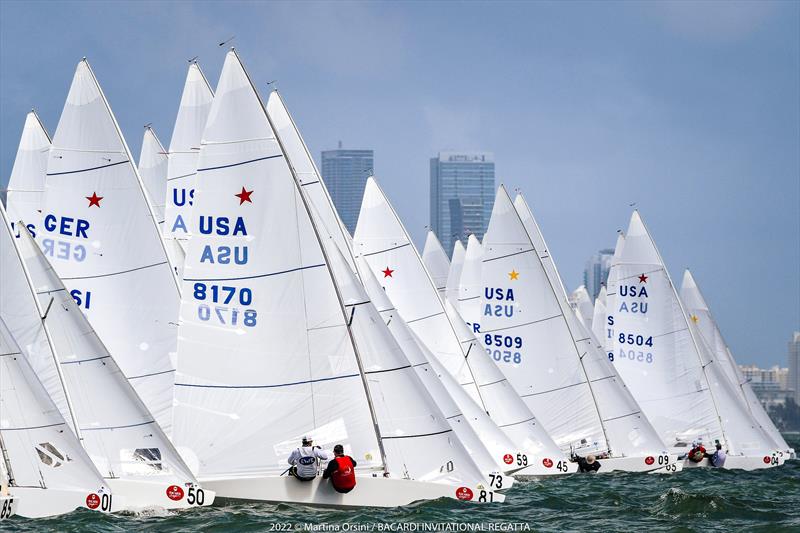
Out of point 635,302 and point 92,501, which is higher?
point 635,302

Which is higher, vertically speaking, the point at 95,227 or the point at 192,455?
the point at 95,227

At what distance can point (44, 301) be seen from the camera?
2114 cm

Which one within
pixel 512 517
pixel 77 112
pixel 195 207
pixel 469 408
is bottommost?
pixel 512 517

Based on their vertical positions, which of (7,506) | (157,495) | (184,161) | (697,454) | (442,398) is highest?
(184,161)

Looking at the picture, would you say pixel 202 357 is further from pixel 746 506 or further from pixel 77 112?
pixel 746 506

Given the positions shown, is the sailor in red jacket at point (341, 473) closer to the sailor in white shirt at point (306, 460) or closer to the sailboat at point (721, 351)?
the sailor in white shirt at point (306, 460)

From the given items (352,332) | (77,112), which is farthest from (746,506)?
(77,112)

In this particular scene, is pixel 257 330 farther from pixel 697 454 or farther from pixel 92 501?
pixel 697 454

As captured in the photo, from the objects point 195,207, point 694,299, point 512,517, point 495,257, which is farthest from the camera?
point 694,299

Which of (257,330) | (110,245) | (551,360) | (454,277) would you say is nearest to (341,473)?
(257,330)

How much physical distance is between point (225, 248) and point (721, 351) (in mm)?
29757

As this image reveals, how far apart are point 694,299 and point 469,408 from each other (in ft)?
82.6

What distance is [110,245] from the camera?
25469 millimetres

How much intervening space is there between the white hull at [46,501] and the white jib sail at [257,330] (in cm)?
276
